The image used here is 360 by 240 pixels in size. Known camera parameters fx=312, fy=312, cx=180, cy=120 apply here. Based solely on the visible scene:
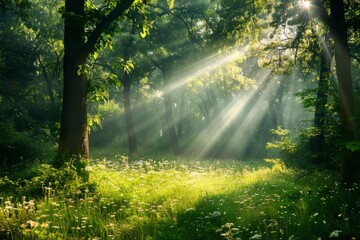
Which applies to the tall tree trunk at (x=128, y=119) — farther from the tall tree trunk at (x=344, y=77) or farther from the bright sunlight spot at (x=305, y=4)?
the tall tree trunk at (x=344, y=77)

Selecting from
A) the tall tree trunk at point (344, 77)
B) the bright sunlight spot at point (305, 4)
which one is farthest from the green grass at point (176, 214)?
the bright sunlight spot at point (305, 4)

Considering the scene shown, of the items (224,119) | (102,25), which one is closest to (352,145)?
(102,25)

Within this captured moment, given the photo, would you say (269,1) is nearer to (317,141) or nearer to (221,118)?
(317,141)

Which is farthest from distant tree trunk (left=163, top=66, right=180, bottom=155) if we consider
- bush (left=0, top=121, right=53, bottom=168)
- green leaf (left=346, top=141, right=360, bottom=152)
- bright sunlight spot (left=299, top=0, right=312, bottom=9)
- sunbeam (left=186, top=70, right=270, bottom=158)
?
green leaf (left=346, top=141, right=360, bottom=152)

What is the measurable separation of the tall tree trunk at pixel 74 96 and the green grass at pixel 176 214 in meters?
1.31

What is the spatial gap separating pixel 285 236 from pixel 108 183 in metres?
4.91

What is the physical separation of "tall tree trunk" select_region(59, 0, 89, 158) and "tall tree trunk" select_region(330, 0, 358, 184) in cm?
732

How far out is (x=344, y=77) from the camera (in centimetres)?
860

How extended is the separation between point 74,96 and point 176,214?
4.99 meters

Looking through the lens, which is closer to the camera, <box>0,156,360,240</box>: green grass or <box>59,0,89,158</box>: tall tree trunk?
<box>0,156,360,240</box>: green grass

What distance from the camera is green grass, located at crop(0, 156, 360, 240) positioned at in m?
5.60

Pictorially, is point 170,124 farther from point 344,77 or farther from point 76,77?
point 344,77

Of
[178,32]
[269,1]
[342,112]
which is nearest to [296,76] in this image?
[178,32]

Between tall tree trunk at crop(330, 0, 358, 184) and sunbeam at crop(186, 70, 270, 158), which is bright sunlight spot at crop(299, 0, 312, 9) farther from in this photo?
sunbeam at crop(186, 70, 270, 158)
